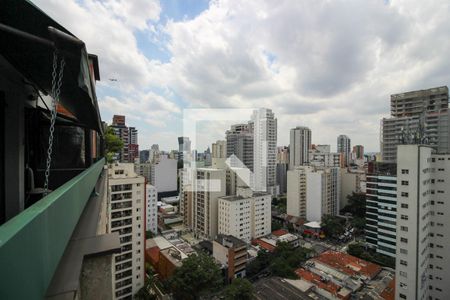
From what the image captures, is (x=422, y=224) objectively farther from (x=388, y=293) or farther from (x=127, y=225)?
(x=127, y=225)

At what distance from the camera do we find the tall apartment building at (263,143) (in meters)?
20.8

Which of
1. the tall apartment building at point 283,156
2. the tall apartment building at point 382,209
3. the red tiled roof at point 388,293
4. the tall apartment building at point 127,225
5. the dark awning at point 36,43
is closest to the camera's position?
the dark awning at point 36,43

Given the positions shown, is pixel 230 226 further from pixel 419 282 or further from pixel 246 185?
pixel 419 282

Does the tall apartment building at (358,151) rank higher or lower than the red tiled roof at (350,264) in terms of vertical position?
higher

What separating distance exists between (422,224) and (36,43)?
9.81m

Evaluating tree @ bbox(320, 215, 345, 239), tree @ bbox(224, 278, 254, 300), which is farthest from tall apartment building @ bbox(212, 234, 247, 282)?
tree @ bbox(320, 215, 345, 239)

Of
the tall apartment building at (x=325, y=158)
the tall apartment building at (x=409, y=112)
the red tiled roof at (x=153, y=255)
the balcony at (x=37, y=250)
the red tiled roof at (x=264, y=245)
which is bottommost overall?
the red tiled roof at (x=264, y=245)

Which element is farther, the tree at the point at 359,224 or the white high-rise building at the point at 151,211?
the tree at the point at 359,224

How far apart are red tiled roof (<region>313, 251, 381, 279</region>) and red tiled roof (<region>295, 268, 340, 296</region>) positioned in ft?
5.23

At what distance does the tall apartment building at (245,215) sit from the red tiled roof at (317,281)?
16.1 feet

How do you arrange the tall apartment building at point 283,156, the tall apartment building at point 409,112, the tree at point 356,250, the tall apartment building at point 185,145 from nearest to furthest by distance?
the tall apartment building at point 185,145
the tree at point 356,250
the tall apartment building at point 409,112
the tall apartment building at point 283,156

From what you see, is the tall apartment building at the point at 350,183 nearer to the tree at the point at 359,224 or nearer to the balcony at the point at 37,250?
the tree at the point at 359,224

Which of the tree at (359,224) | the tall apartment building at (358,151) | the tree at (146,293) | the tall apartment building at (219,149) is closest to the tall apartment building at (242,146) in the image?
the tall apartment building at (219,149)

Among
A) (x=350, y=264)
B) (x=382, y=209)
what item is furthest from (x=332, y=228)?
(x=350, y=264)
